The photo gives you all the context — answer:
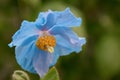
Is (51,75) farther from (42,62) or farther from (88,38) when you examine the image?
(88,38)

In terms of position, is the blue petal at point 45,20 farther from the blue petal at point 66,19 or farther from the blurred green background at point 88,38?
the blurred green background at point 88,38

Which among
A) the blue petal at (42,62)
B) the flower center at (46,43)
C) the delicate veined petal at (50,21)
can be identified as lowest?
the blue petal at (42,62)

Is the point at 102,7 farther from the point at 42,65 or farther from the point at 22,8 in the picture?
the point at 42,65

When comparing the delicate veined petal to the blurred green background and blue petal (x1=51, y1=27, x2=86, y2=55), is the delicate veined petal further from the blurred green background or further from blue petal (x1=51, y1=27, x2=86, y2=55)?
the blurred green background

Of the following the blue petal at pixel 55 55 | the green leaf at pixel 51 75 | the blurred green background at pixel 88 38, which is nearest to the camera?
the green leaf at pixel 51 75

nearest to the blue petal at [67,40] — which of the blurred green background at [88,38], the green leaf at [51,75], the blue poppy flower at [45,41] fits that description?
the blue poppy flower at [45,41]

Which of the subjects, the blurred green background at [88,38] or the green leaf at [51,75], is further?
the blurred green background at [88,38]

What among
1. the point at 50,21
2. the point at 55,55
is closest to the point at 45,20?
the point at 50,21
